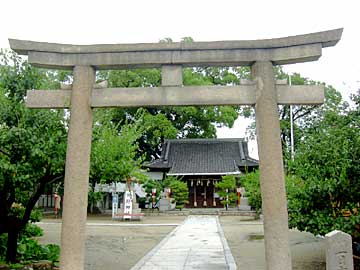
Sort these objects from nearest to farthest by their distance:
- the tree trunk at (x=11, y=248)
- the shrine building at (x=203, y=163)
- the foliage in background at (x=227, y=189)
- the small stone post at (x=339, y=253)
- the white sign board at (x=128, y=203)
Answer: the small stone post at (x=339, y=253) < the tree trunk at (x=11, y=248) < the white sign board at (x=128, y=203) < the foliage in background at (x=227, y=189) < the shrine building at (x=203, y=163)

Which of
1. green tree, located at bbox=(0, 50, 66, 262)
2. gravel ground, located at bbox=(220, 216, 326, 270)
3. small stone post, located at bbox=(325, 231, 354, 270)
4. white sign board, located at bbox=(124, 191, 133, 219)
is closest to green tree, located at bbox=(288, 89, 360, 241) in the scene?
gravel ground, located at bbox=(220, 216, 326, 270)

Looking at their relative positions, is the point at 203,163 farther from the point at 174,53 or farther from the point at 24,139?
the point at 174,53

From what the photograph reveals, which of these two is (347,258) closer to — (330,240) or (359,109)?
(330,240)

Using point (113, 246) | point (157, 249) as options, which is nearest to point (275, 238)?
point (157, 249)

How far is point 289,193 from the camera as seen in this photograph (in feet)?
33.6

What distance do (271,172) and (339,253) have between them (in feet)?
4.93

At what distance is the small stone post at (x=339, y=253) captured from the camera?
558cm

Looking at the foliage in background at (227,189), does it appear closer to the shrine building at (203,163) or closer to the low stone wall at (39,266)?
the shrine building at (203,163)

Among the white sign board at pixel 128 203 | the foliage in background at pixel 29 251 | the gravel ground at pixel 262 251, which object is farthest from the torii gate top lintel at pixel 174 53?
the white sign board at pixel 128 203

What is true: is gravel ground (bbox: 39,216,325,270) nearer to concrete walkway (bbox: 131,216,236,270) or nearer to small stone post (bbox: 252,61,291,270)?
concrete walkway (bbox: 131,216,236,270)

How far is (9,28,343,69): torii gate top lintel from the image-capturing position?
645cm

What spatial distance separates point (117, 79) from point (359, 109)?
29.9 meters

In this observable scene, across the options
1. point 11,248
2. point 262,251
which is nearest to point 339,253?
point 11,248

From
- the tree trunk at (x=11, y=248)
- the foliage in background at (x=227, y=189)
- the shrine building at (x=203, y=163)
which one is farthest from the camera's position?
the shrine building at (x=203, y=163)
